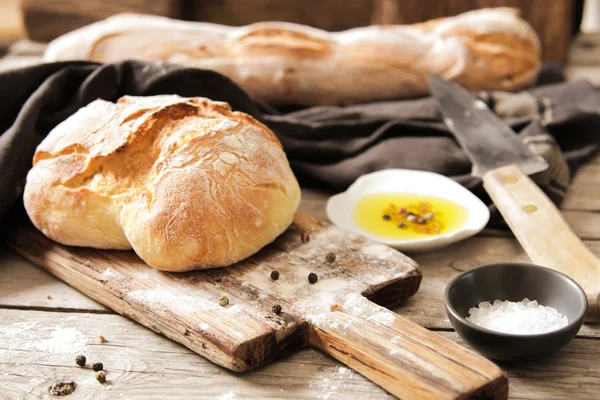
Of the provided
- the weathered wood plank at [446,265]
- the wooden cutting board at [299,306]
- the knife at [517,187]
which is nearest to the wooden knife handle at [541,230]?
the knife at [517,187]

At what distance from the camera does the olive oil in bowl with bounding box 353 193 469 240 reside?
178 cm

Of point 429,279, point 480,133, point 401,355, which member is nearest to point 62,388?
point 401,355

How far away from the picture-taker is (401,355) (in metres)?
1.21

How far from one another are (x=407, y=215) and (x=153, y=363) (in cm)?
84

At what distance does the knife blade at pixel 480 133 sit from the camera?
193cm

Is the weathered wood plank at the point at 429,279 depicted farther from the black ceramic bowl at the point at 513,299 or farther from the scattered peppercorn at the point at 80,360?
the scattered peppercorn at the point at 80,360

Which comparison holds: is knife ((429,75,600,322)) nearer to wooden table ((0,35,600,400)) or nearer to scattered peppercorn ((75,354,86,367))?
wooden table ((0,35,600,400))

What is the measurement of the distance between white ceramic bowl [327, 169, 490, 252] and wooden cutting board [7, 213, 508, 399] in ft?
0.38

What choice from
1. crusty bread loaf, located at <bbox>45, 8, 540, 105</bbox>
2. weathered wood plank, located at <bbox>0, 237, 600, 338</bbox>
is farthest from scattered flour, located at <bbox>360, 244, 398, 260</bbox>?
crusty bread loaf, located at <bbox>45, 8, 540, 105</bbox>

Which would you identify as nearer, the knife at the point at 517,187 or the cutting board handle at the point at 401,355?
the cutting board handle at the point at 401,355

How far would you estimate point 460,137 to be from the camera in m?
2.09

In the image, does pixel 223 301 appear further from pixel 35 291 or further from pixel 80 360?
pixel 35 291

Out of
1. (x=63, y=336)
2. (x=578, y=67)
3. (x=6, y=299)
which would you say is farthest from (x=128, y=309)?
(x=578, y=67)

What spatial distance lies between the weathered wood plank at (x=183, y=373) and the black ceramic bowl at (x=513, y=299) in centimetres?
7
